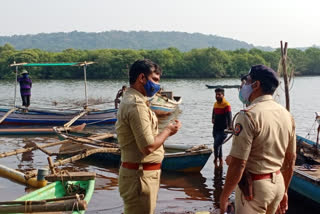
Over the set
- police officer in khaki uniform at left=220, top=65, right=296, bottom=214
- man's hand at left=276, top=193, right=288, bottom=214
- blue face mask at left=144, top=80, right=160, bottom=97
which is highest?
blue face mask at left=144, top=80, right=160, bottom=97

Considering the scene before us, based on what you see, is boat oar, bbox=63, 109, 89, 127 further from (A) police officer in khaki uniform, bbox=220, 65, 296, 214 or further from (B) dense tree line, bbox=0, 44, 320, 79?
(B) dense tree line, bbox=0, 44, 320, 79

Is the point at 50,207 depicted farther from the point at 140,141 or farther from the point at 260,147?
the point at 260,147

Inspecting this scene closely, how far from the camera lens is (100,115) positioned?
19625 millimetres

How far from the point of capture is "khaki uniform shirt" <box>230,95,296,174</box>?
3.35 meters

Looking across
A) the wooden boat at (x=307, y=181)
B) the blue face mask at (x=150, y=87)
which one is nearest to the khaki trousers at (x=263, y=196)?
the blue face mask at (x=150, y=87)

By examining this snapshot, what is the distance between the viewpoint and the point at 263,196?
342cm

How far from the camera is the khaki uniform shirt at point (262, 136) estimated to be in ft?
11.0

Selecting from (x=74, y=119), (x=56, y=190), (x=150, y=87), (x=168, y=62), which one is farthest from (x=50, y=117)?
(x=168, y=62)

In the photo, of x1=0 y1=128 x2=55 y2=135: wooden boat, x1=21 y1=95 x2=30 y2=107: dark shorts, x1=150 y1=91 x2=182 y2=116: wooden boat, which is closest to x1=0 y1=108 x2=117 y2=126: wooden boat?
x1=21 y1=95 x2=30 y2=107: dark shorts

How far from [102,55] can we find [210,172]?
84.7 m

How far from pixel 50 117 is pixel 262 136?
17037mm

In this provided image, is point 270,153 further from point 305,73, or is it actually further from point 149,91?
point 305,73

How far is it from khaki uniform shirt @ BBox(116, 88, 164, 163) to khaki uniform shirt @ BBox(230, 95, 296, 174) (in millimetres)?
779

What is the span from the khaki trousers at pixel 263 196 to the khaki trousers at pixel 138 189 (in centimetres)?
83
